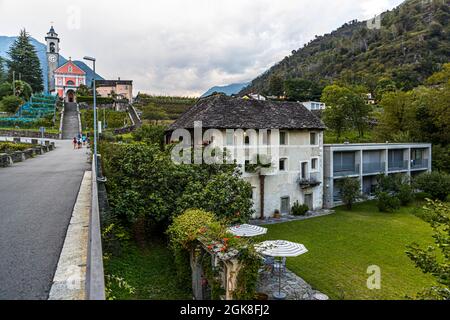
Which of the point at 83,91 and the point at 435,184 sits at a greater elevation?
the point at 83,91

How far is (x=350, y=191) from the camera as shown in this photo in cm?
3050

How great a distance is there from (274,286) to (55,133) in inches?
1822

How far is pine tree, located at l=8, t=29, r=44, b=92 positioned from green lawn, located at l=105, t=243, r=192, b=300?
81.2 meters

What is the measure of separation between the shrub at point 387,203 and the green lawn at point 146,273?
23107 mm

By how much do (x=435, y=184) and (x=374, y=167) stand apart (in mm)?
6131

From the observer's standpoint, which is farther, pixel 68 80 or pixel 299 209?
pixel 68 80

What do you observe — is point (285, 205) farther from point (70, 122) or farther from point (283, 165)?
point (70, 122)

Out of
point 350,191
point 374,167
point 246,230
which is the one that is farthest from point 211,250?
point 374,167

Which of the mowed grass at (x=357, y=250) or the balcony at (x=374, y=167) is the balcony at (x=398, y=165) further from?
the mowed grass at (x=357, y=250)

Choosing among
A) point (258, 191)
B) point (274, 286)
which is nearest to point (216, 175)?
point (274, 286)

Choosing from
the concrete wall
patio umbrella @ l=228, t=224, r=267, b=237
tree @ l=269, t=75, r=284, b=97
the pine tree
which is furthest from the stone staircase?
tree @ l=269, t=75, r=284, b=97

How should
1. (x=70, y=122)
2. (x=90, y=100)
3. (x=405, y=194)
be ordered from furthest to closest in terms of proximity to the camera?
1. (x=90, y=100)
2. (x=70, y=122)
3. (x=405, y=194)

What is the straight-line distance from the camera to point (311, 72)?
459 feet

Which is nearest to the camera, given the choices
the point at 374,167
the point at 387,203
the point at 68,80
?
the point at 387,203
